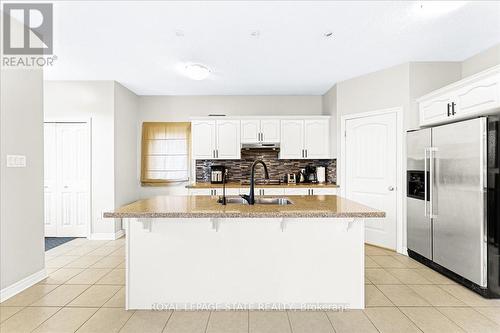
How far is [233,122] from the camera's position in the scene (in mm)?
5188

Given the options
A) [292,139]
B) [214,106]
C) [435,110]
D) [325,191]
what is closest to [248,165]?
[292,139]

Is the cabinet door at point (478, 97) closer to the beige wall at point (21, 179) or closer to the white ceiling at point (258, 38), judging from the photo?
the white ceiling at point (258, 38)

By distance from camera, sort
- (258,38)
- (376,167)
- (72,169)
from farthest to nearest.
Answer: (72,169) → (376,167) → (258,38)

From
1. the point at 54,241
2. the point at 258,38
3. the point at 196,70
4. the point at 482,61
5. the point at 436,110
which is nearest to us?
the point at 258,38

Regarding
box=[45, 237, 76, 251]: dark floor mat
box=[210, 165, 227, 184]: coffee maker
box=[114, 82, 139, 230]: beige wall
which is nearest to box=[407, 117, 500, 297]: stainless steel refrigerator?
box=[210, 165, 227, 184]: coffee maker

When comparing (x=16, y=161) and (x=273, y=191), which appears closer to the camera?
(x=16, y=161)

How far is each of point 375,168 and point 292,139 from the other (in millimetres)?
1544

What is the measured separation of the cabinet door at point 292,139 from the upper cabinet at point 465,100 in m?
2.03

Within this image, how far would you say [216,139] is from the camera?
519 centimetres

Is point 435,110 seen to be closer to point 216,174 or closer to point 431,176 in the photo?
point 431,176

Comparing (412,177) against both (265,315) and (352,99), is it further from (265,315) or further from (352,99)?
(265,315)

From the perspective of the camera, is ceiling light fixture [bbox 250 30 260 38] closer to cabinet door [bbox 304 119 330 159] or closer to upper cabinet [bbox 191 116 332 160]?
upper cabinet [bbox 191 116 332 160]

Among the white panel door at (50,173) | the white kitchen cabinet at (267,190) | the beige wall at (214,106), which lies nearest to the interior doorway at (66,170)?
the white panel door at (50,173)

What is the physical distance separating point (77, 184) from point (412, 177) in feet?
16.8
